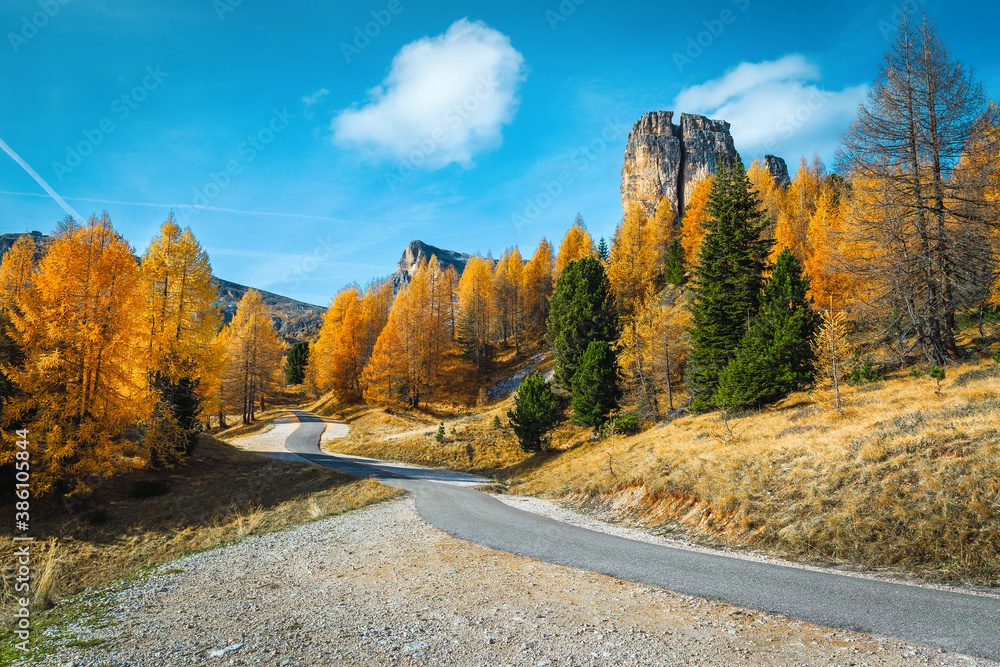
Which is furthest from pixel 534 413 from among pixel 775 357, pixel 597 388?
pixel 775 357

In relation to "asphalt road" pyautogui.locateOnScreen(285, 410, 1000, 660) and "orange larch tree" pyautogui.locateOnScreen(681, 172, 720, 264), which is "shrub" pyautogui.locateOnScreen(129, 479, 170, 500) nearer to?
"asphalt road" pyautogui.locateOnScreen(285, 410, 1000, 660)

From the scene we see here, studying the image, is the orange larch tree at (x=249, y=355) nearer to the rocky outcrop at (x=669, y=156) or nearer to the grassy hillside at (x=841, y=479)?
the grassy hillside at (x=841, y=479)

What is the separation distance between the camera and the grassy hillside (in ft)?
25.5

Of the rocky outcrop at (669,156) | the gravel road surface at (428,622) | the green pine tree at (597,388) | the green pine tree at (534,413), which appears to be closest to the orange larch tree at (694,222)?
the green pine tree at (597,388)

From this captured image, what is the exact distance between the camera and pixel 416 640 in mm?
5371

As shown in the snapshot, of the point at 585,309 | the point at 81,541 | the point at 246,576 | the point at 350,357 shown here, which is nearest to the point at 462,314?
the point at 350,357

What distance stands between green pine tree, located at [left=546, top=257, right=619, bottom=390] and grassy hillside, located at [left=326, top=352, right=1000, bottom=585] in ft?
34.2

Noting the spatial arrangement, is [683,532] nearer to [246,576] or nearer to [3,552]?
[246,576]

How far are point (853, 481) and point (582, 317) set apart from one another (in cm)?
2346

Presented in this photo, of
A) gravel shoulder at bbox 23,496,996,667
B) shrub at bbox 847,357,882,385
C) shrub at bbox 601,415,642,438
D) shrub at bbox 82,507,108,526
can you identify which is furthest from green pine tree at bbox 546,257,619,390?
shrub at bbox 82,507,108,526

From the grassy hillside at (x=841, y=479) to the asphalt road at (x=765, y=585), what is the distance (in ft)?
4.48

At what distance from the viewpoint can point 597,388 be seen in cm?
2723

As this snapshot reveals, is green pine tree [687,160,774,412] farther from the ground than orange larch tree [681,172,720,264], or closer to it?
closer to it

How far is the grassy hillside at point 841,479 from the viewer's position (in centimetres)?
776
